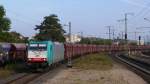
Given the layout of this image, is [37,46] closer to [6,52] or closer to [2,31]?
[6,52]

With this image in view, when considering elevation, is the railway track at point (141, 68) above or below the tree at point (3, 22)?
below

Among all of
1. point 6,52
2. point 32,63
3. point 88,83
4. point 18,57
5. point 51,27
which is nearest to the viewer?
point 88,83

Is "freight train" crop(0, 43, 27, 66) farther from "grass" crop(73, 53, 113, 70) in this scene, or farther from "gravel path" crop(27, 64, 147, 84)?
"gravel path" crop(27, 64, 147, 84)

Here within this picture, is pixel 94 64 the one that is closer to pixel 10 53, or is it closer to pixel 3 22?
pixel 10 53

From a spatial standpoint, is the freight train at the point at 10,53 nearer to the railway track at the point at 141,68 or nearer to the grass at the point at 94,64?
the grass at the point at 94,64

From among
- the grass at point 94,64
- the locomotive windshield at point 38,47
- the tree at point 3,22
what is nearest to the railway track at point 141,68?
the grass at point 94,64

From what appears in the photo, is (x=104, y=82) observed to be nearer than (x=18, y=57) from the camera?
Yes

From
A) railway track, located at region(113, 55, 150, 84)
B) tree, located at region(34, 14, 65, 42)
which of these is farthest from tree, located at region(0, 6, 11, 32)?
railway track, located at region(113, 55, 150, 84)

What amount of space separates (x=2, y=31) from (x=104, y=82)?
76.9 meters

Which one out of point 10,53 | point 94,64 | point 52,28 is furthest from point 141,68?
point 52,28

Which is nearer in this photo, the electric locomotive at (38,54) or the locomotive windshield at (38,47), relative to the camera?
the electric locomotive at (38,54)

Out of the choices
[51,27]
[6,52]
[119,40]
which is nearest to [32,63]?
[6,52]

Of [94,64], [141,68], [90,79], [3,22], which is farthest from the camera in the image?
[3,22]

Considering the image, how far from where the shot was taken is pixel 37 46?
38.4 meters
